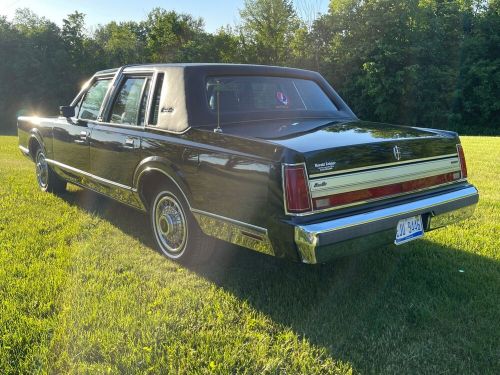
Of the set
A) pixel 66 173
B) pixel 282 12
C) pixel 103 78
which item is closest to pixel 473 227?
pixel 103 78

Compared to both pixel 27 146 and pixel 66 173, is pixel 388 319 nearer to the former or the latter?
pixel 66 173

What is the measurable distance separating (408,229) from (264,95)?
5.67 feet

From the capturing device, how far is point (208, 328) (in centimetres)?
288

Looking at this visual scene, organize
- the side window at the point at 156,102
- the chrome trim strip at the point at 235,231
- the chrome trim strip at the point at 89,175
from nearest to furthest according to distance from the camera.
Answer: the chrome trim strip at the point at 235,231 < the side window at the point at 156,102 < the chrome trim strip at the point at 89,175

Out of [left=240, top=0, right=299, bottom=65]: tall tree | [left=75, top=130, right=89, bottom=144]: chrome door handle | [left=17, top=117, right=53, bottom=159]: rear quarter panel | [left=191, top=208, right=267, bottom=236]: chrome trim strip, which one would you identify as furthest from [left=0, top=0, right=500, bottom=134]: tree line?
[left=191, top=208, right=267, bottom=236]: chrome trim strip

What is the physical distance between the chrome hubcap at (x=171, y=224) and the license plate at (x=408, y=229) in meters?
1.63

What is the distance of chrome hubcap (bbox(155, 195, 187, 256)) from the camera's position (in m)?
3.77

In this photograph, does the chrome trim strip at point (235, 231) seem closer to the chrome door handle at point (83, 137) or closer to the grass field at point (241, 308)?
the grass field at point (241, 308)

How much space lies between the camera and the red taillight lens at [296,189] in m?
2.73

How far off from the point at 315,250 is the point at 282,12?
45461 mm

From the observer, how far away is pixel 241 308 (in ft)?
10.2

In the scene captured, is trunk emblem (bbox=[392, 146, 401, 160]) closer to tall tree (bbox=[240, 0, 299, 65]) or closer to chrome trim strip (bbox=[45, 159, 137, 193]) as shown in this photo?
chrome trim strip (bbox=[45, 159, 137, 193])

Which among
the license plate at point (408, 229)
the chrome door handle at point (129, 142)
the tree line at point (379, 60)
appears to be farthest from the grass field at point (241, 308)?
the tree line at point (379, 60)

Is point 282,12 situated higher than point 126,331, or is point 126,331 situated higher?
point 282,12
